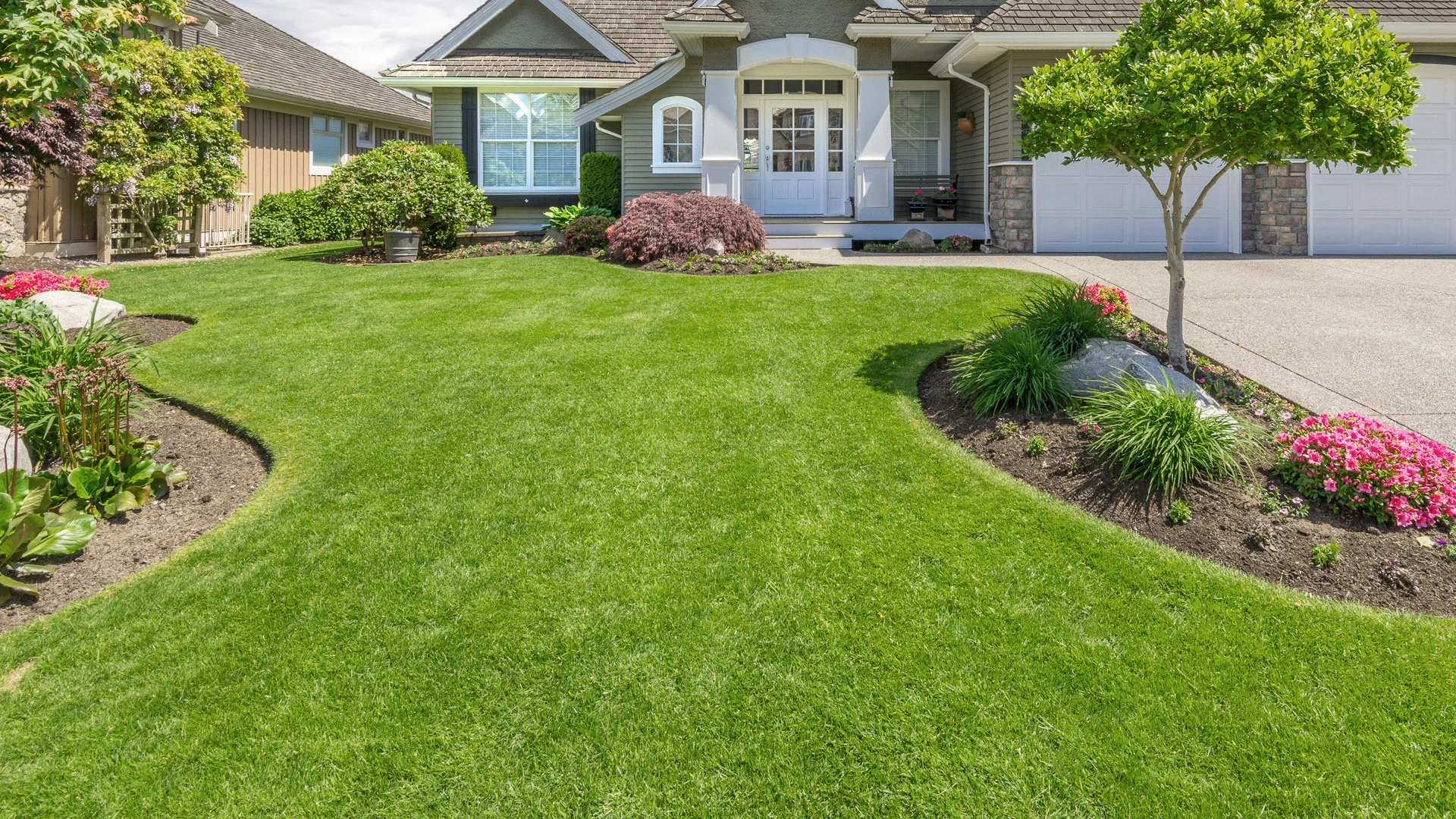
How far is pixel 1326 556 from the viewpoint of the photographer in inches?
151

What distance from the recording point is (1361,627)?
3.41 metres

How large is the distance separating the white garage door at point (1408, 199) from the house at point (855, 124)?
0.03m

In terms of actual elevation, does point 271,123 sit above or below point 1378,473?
above

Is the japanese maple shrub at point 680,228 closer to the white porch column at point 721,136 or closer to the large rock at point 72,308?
A: the white porch column at point 721,136

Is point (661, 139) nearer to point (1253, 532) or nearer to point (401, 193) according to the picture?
point (401, 193)

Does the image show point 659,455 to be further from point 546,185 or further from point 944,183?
point 546,185

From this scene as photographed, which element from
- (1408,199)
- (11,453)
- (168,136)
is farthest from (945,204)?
(11,453)

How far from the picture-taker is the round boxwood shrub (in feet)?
40.8

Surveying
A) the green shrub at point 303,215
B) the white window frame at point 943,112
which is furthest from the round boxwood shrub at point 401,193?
the white window frame at point 943,112

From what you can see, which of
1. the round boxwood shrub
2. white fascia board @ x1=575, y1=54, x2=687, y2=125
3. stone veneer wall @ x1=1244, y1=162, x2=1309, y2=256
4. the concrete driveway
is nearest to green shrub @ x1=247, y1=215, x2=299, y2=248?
the round boxwood shrub

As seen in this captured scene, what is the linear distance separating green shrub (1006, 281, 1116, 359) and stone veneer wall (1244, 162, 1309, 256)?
849 centimetres

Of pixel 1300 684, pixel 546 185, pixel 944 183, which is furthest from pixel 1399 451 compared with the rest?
pixel 546 185

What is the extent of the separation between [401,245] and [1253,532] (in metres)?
11.9

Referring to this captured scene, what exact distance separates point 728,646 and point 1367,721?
2.27m
